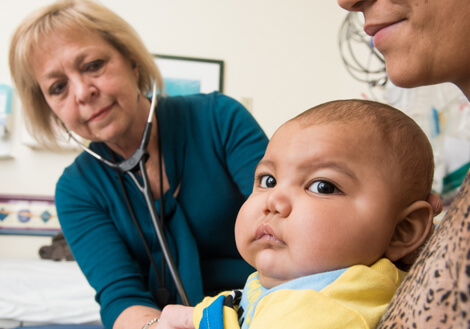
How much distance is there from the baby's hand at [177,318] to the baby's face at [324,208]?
0.53ft

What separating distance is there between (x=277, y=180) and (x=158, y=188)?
28.6 inches

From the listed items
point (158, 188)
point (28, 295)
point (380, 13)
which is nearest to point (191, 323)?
point (380, 13)

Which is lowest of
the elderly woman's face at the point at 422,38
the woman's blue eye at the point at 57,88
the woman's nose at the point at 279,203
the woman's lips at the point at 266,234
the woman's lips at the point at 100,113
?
the woman's lips at the point at 100,113

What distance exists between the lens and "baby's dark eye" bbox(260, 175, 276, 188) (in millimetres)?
652

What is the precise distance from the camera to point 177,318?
0.70 metres

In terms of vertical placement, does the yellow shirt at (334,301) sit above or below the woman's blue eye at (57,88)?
below

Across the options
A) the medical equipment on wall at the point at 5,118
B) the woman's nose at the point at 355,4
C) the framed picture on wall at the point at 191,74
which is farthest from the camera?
the framed picture on wall at the point at 191,74

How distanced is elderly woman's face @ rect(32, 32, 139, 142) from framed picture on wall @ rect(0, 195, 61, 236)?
6.67 ft

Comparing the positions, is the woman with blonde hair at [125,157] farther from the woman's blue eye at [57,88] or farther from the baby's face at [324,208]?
the baby's face at [324,208]

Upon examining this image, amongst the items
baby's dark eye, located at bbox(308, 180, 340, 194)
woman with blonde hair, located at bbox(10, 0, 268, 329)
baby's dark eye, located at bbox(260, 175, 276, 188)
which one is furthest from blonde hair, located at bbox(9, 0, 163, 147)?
baby's dark eye, located at bbox(308, 180, 340, 194)

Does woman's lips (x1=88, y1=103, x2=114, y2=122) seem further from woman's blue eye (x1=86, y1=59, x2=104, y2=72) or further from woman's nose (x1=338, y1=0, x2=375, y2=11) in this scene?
woman's nose (x1=338, y1=0, x2=375, y2=11)

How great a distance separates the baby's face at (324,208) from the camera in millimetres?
541

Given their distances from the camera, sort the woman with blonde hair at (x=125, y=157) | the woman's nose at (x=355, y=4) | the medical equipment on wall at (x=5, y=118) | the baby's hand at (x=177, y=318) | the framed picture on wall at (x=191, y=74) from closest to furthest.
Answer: the woman's nose at (x=355, y=4) < the baby's hand at (x=177, y=318) < the woman with blonde hair at (x=125, y=157) < the medical equipment on wall at (x=5, y=118) < the framed picture on wall at (x=191, y=74)

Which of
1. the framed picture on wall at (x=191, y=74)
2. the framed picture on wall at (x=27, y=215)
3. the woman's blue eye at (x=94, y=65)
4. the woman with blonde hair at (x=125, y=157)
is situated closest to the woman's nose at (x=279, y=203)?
the woman with blonde hair at (x=125, y=157)
